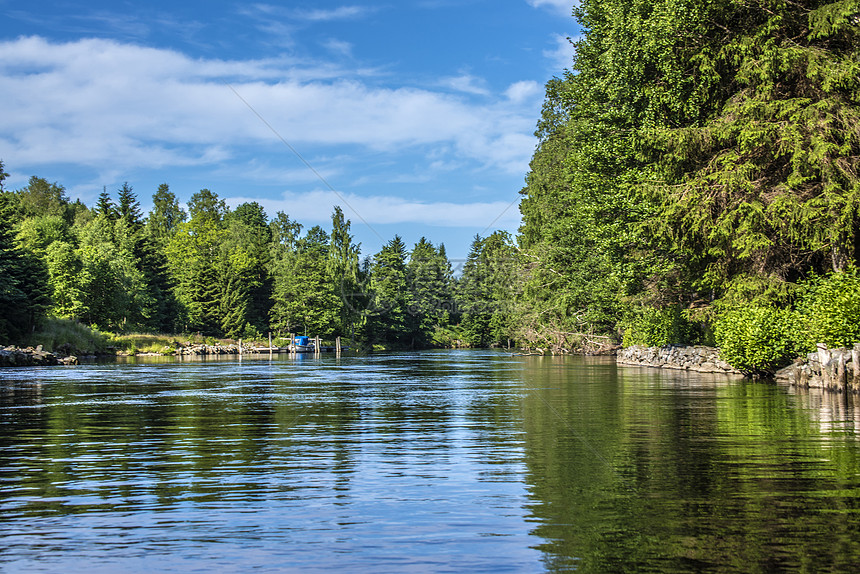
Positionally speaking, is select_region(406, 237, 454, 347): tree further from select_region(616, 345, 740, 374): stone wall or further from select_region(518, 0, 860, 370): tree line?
select_region(518, 0, 860, 370): tree line

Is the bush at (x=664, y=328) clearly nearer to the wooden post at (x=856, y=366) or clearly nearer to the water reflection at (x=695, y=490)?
the wooden post at (x=856, y=366)

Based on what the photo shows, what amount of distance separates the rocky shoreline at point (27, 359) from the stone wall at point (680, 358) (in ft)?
124

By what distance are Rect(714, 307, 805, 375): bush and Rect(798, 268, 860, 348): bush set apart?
1.02 m

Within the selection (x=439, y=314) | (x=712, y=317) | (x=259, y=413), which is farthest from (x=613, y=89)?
(x=439, y=314)

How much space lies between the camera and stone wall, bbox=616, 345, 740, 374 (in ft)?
112

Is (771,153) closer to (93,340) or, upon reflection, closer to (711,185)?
(711,185)

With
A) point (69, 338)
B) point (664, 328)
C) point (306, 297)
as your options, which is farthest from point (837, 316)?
point (306, 297)

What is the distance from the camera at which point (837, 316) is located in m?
23.3

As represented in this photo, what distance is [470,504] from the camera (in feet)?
26.2

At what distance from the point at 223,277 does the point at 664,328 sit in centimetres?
7704

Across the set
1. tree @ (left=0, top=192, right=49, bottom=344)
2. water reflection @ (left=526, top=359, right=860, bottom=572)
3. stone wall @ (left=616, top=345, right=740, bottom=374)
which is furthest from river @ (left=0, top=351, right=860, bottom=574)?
tree @ (left=0, top=192, right=49, bottom=344)

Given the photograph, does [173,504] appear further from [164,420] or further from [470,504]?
[164,420]

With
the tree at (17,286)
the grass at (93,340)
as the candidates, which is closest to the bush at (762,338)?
the tree at (17,286)

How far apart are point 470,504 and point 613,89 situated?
98.4 feet
